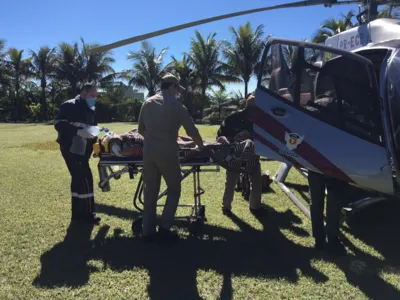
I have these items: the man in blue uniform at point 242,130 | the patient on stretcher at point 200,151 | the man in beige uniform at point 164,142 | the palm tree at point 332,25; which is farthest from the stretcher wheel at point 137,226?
the palm tree at point 332,25

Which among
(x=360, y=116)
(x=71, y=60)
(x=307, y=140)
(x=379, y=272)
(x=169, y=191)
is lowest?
(x=379, y=272)

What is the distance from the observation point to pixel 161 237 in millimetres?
4160

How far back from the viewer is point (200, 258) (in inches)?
152

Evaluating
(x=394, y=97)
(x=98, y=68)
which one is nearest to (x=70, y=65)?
(x=98, y=68)

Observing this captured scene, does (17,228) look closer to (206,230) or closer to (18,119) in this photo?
(206,230)

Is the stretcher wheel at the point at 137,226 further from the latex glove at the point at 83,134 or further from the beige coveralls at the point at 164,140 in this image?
the latex glove at the point at 83,134

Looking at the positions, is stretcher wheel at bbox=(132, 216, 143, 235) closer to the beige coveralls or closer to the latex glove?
the beige coveralls

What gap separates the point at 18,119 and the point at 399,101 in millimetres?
44141

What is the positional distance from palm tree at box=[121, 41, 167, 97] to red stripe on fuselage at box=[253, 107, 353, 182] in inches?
1419

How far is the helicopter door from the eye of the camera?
10.6 ft

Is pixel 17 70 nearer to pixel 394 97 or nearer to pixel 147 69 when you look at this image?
pixel 147 69

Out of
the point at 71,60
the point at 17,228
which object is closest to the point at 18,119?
the point at 71,60

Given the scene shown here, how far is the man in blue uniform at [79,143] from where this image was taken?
4656 millimetres

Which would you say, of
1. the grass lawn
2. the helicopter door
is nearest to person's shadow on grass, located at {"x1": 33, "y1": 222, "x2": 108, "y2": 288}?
the grass lawn
